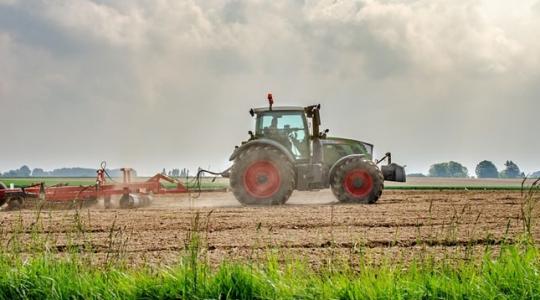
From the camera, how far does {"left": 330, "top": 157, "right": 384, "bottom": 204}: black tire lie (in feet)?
48.6

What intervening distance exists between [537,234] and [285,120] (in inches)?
293

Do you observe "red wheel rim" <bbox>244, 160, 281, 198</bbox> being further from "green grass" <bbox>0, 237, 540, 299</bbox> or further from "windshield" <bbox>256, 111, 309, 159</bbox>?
"green grass" <bbox>0, 237, 540, 299</bbox>

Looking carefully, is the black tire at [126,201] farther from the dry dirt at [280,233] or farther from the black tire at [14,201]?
the black tire at [14,201]

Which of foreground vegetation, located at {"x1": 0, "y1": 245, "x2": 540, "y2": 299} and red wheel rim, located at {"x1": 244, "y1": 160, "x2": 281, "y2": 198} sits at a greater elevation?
red wheel rim, located at {"x1": 244, "y1": 160, "x2": 281, "y2": 198}

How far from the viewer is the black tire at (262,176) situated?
570 inches

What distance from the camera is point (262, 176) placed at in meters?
14.8

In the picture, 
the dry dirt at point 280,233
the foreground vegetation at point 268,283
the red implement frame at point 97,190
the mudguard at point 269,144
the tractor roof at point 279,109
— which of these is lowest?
the foreground vegetation at point 268,283

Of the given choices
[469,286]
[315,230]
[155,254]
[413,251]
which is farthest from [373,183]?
[469,286]

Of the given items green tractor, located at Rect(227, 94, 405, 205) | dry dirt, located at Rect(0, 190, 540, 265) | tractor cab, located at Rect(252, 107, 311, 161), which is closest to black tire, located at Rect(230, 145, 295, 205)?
green tractor, located at Rect(227, 94, 405, 205)

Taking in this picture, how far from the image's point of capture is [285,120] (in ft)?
49.2

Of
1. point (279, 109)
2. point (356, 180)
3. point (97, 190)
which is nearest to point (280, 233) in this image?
point (356, 180)

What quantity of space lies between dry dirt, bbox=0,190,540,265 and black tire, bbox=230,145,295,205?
1070 millimetres

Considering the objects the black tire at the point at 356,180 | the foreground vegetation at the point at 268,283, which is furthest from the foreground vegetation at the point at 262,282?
the black tire at the point at 356,180

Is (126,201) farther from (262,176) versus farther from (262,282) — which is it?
(262,282)
